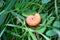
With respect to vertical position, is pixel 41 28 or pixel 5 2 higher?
pixel 5 2

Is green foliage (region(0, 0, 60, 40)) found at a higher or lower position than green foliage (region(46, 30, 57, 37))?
higher

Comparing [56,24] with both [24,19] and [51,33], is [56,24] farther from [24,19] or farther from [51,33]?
[24,19]

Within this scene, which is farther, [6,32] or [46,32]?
[6,32]

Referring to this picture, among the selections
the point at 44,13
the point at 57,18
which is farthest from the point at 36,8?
the point at 57,18

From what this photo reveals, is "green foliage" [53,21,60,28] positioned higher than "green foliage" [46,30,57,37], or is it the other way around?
"green foliage" [53,21,60,28]

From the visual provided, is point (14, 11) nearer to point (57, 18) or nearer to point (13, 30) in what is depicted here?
point (13, 30)

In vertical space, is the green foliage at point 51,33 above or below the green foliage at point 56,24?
below

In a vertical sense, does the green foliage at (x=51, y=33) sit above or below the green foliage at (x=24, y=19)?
below

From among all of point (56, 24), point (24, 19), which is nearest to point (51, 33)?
point (56, 24)
